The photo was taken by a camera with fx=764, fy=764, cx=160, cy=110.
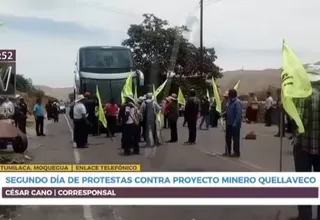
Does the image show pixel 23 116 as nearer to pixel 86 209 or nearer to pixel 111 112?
pixel 111 112

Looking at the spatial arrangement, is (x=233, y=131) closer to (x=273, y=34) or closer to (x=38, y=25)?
(x=273, y=34)

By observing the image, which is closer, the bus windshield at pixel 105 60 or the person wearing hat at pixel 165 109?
the bus windshield at pixel 105 60

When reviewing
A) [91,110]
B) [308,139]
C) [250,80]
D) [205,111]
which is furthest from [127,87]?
[308,139]

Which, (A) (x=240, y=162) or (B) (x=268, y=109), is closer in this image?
(B) (x=268, y=109)

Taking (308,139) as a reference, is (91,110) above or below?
above

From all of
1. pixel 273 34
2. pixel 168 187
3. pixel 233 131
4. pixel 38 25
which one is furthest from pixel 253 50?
pixel 38 25

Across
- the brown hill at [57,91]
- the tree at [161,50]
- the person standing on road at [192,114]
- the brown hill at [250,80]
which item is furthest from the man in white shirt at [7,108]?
the brown hill at [250,80]

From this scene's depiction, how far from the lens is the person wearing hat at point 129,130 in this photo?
14.2 ft

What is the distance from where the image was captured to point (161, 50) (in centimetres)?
425

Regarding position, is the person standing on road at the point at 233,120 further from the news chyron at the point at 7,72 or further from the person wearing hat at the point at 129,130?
the news chyron at the point at 7,72

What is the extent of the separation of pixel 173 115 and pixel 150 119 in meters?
0.14

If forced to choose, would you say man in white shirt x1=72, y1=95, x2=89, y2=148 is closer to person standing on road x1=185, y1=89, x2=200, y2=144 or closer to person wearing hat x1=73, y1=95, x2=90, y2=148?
person wearing hat x1=73, y1=95, x2=90, y2=148

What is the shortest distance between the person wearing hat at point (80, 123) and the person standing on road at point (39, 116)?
0.19 meters

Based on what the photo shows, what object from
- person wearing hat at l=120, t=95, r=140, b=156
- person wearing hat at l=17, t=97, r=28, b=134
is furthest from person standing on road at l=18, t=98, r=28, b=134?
person wearing hat at l=120, t=95, r=140, b=156
